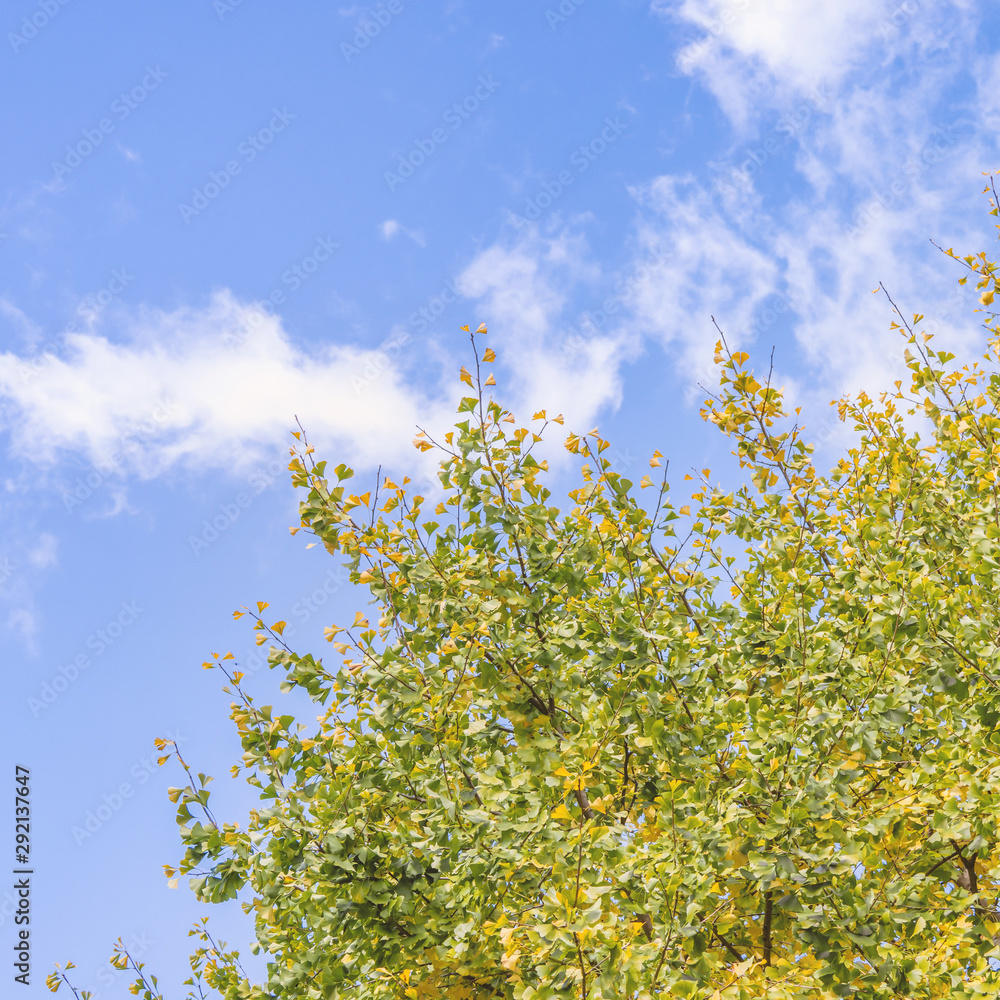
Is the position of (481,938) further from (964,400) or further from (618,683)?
(964,400)

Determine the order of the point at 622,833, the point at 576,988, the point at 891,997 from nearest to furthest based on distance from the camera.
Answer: the point at 576,988
the point at 891,997
the point at 622,833

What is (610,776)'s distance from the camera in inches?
206

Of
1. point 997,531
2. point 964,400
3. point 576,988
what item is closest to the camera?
point 576,988

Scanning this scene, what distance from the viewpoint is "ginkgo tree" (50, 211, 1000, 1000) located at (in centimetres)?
398

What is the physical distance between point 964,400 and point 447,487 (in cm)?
535

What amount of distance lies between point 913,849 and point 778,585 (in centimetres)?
177

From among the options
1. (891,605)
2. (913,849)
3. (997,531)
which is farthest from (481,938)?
(997,531)

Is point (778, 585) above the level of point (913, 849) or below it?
above

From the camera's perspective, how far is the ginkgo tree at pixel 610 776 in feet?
13.1

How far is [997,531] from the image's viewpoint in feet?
17.8

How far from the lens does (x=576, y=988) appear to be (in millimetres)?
3619

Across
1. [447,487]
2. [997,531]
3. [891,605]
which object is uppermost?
[447,487]

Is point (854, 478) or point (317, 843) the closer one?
point (317, 843)

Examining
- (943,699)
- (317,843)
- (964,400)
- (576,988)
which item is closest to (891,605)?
(943,699)
